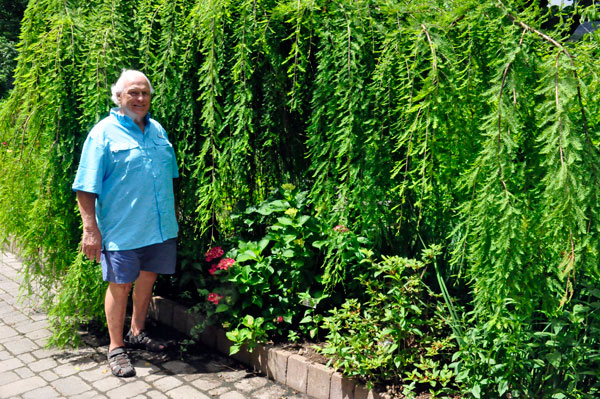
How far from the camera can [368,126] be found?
3.35m

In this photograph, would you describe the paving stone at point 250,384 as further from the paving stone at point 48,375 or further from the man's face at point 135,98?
the man's face at point 135,98

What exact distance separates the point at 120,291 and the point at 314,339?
1486 mm

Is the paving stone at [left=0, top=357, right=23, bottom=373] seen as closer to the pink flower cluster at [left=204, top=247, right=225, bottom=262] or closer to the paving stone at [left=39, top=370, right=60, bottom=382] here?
the paving stone at [left=39, top=370, right=60, bottom=382]

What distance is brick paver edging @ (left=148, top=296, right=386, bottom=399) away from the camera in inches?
132

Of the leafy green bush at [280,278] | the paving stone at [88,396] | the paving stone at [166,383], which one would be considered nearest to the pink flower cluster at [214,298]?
the leafy green bush at [280,278]

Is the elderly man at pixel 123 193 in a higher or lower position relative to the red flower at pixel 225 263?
higher

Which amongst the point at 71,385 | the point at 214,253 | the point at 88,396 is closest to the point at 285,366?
the point at 214,253

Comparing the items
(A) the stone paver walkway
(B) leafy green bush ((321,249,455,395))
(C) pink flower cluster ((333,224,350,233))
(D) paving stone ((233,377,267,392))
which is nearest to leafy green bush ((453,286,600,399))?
(B) leafy green bush ((321,249,455,395))

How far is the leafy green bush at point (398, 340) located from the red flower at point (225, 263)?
89 centimetres

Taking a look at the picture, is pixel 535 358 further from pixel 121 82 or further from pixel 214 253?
pixel 121 82

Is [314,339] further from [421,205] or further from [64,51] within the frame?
[64,51]

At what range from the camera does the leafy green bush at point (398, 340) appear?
3.20 m

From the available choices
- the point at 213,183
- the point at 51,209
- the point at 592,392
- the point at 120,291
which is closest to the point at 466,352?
the point at 592,392

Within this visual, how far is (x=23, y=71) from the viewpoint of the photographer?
14.7 feet
